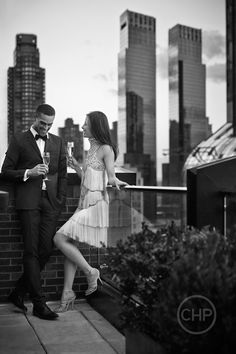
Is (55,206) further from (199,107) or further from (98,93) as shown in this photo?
(199,107)

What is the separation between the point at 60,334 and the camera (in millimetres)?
3883

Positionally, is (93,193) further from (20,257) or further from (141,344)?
(141,344)

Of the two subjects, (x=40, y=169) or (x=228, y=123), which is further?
(x=228, y=123)

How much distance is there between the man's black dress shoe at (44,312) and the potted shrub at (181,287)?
187 cm

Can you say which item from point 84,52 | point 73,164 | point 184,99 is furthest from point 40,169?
point 184,99

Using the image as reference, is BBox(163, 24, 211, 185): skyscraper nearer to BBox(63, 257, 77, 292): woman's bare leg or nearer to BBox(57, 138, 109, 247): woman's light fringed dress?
BBox(63, 257, 77, 292): woman's bare leg

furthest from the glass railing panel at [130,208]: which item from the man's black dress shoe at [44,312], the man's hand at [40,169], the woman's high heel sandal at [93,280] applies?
the man's hand at [40,169]

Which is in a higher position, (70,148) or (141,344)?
(70,148)

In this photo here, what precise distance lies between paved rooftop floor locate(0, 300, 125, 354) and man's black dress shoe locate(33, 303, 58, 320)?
0.04 m

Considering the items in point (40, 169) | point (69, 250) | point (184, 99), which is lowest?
point (69, 250)

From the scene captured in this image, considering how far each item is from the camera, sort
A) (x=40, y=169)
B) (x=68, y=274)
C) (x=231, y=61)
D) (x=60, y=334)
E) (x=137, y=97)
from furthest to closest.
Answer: (x=137, y=97), (x=231, y=61), (x=68, y=274), (x=40, y=169), (x=60, y=334)

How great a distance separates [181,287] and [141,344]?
26.6 inches

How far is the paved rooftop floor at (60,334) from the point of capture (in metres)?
3.55

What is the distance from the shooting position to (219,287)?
1.99 meters
